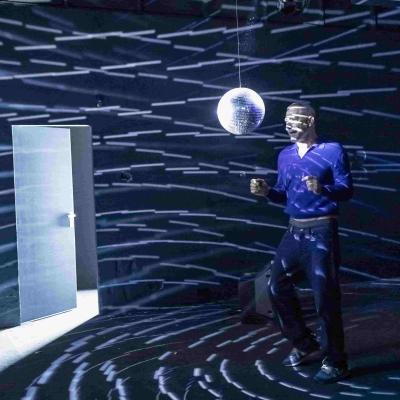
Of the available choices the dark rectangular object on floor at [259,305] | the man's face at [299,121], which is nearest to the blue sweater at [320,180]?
the man's face at [299,121]

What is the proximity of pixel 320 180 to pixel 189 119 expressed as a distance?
8.35 ft

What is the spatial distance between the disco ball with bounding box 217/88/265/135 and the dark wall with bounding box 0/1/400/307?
1.27 m

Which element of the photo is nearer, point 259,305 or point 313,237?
point 313,237

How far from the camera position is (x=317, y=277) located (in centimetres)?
333

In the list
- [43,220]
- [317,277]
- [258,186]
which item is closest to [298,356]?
[317,277]

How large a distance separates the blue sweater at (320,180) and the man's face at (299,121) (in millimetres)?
116

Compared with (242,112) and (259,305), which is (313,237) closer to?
(242,112)

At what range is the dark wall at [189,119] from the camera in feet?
17.7

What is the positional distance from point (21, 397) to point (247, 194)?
3.11 m

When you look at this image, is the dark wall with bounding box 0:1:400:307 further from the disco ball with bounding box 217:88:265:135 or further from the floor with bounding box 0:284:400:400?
the disco ball with bounding box 217:88:265:135

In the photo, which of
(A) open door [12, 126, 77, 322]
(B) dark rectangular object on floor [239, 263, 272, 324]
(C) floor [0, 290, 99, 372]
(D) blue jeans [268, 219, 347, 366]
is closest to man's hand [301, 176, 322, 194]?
(D) blue jeans [268, 219, 347, 366]

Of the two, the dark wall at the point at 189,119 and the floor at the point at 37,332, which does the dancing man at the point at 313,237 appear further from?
the dark wall at the point at 189,119

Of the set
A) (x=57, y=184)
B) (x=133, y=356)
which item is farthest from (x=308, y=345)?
(x=57, y=184)

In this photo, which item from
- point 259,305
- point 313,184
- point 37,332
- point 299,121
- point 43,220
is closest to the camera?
point 313,184
